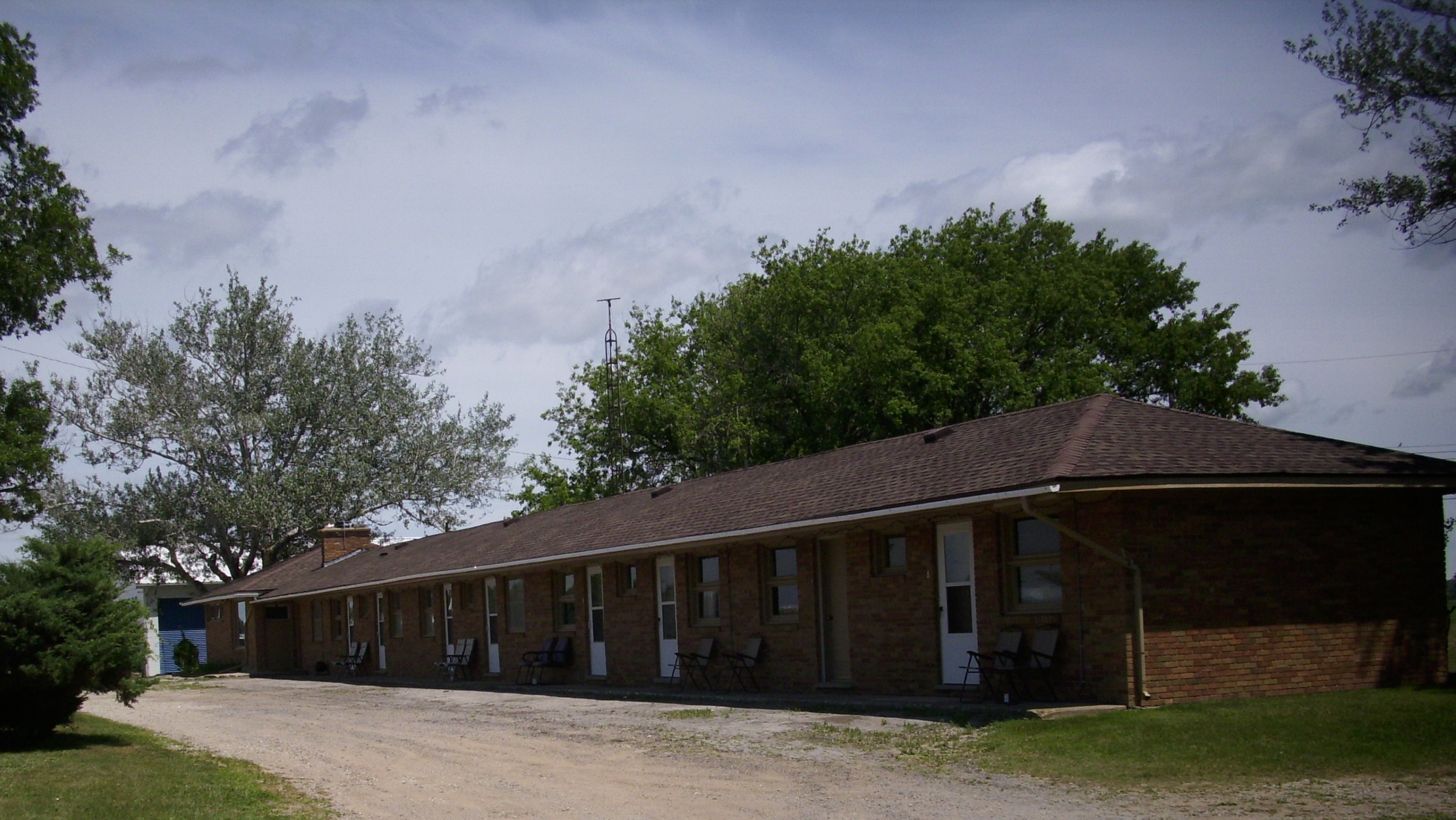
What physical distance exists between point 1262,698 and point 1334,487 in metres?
2.50

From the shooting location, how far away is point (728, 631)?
2170cm

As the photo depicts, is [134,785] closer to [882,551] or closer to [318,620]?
[882,551]

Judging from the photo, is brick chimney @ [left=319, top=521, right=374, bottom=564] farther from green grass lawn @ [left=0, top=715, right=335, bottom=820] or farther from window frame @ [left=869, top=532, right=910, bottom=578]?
window frame @ [left=869, top=532, right=910, bottom=578]

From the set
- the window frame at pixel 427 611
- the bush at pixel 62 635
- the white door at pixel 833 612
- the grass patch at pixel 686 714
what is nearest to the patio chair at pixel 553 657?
the window frame at pixel 427 611

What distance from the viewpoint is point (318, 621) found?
41.9m

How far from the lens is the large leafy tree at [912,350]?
128 ft

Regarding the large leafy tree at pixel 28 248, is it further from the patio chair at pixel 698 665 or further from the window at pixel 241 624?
the window at pixel 241 624

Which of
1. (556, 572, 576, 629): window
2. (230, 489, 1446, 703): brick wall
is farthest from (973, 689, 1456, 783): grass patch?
(556, 572, 576, 629): window

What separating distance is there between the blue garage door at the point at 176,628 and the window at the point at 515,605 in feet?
90.0

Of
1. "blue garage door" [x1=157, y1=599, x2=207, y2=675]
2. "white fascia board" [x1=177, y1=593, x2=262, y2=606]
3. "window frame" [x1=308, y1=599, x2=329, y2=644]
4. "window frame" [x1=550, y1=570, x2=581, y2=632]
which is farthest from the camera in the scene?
"blue garage door" [x1=157, y1=599, x2=207, y2=675]

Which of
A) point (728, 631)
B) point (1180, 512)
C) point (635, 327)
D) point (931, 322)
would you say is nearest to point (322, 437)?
point (635, 327)

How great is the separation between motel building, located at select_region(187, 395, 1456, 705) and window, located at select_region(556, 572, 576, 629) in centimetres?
247

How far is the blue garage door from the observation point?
52.6 m

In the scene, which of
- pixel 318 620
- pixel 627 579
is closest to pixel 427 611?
pixel 318 620
